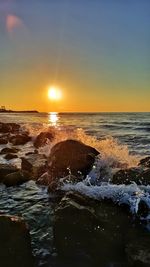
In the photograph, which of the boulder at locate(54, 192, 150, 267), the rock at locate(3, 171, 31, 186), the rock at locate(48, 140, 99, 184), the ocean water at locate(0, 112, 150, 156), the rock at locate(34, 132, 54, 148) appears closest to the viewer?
the boulder at locate(54, 192, 150, 267)

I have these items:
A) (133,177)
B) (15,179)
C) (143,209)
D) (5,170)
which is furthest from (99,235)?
(5,170)

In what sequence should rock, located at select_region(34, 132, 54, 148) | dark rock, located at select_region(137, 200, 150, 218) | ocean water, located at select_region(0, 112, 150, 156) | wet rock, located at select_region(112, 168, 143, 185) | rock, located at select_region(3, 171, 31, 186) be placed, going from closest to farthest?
dark rock, located at select_region(137, 200, 150, 218) < wet rock, located at select_region(112, 168, 143, 185) < rock, located at select_region(3, 171, 31, 186) < rock, located at select_region(34, 132, 54, 148) < ocean water, located at select_region(0, 112, 150, 156)

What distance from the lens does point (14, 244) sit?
5738 millimetres

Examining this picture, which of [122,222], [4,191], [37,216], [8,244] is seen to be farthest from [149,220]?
[4,191]

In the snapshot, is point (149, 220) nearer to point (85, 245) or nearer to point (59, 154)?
point (85, 245)

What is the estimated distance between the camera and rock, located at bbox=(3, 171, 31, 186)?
35.4ft

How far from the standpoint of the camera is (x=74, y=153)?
11.7 metres

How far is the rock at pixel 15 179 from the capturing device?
10.8 metres

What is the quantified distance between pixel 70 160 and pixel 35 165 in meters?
2.26

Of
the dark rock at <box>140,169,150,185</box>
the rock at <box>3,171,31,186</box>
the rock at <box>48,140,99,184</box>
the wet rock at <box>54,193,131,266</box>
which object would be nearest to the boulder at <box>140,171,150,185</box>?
the dark rock at <box>140,169,150,185</box>

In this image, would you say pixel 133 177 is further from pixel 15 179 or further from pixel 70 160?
pixel 15 179

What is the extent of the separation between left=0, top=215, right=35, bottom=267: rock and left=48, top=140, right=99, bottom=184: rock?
5064 mm

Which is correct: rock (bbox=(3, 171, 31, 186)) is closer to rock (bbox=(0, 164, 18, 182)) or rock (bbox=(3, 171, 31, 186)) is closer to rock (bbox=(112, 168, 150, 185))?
rock (bbox=(0, 164, 18, 182))

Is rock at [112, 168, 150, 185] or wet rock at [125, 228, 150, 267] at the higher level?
rock at [112, 168, 150, 185]
